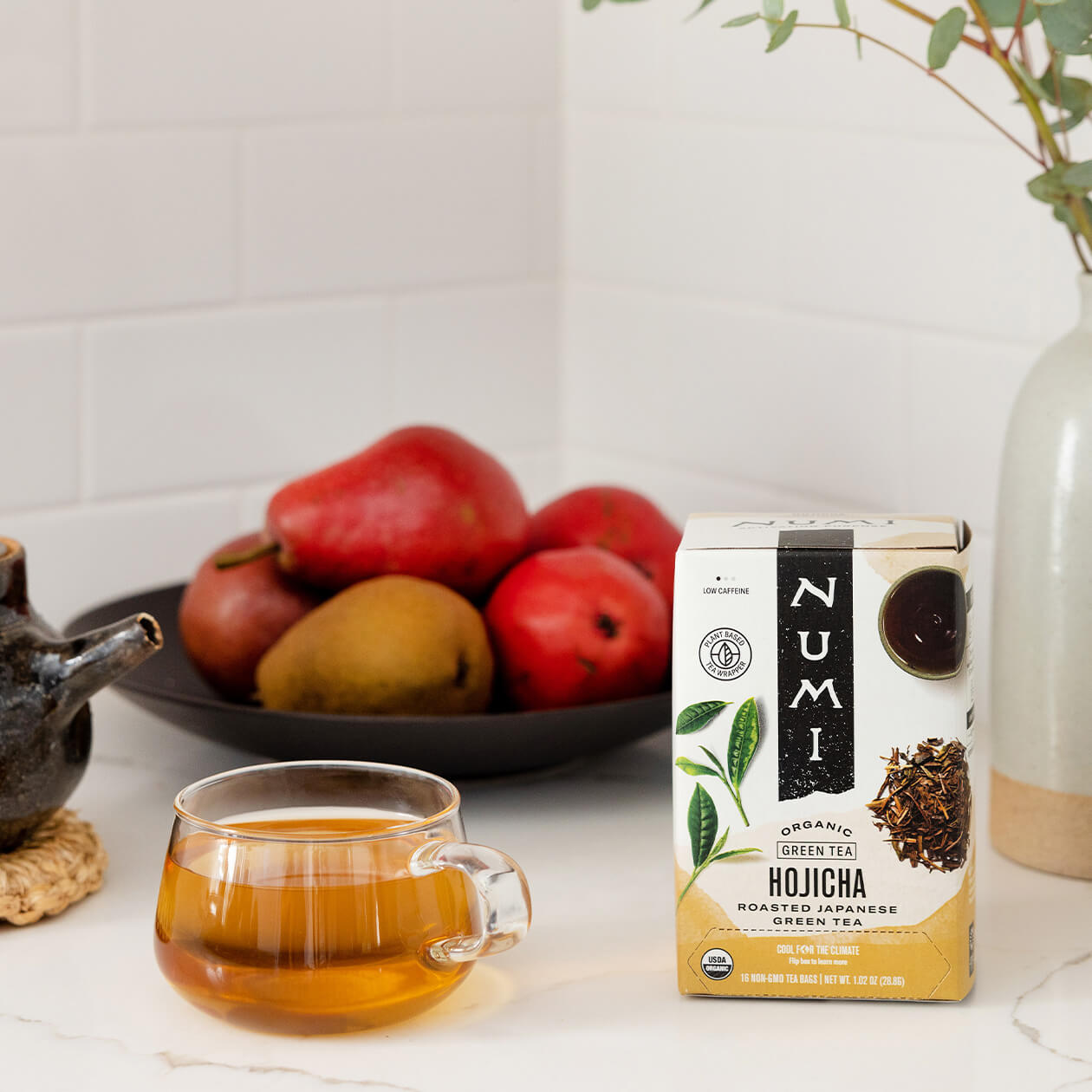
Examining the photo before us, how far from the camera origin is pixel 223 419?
3.84 ft

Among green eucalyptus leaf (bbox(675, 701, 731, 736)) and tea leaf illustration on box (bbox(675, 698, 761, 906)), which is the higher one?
green eucalyptus leaf (bbox(675, 701, 731, 736))

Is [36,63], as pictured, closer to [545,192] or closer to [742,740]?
[545,192]

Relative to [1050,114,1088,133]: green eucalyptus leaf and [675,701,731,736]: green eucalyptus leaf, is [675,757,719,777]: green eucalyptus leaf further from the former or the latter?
[1050,114,1088,133]: green eucalyptus leaf

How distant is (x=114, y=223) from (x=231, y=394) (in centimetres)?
15

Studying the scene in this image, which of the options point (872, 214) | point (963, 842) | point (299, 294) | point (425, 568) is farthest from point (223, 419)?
point (963, 842)

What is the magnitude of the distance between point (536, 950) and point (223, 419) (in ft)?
1.95

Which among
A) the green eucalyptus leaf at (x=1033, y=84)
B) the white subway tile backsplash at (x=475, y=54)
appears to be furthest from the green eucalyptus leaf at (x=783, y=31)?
the white subway tile backsplash at (x=475, y=54)

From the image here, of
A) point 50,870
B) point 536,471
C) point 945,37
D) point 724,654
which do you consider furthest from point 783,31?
point 536,471

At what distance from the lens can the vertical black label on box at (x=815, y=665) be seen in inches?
23.5

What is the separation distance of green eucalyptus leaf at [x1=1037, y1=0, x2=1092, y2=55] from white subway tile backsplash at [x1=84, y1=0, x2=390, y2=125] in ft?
2.07

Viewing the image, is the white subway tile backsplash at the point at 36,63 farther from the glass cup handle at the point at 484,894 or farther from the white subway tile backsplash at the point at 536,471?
the glass cup handle at the point at 484,894

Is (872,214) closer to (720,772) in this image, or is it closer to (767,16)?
(767,16)

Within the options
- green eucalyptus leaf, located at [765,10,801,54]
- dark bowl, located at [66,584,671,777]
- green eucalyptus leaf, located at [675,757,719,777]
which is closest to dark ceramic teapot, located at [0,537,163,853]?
dark bowl, located at [66,584,671,777]

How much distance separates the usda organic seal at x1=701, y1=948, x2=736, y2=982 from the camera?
63 centimetres
